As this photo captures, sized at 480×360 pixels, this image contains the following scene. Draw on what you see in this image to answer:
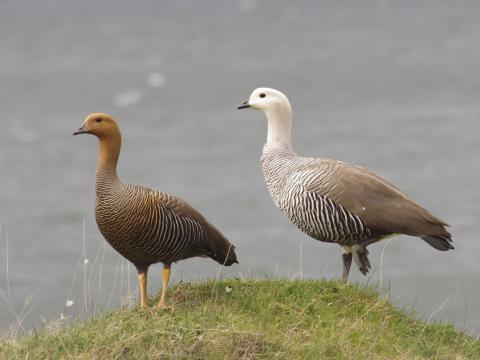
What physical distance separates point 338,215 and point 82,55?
59330mm

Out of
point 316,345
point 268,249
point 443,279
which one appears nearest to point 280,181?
point 316,345

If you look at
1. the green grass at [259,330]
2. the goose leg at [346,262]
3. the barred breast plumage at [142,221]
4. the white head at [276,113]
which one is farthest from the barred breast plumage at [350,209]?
the barred breast plumage at [142,221]

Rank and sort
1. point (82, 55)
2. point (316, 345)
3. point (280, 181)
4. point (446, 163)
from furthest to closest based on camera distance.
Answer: point (82, 55) → point (446, 163) → point (280, 181) → point (316, 345)

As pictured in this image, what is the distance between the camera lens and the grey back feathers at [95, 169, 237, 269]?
36.9ft

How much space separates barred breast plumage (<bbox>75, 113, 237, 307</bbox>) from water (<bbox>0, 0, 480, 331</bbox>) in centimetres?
2366

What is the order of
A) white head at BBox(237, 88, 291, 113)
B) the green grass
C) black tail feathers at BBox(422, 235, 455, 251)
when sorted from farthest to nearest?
white head at BBox(237, 88, 291, 113)
black tail feathers at BBox(422, 235, 455, 251)
the green grass

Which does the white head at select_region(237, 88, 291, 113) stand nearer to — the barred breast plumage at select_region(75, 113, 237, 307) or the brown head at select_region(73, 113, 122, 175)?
the barred breast plumage at select_region(75, 113, 237, 307)

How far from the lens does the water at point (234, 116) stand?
43688mm

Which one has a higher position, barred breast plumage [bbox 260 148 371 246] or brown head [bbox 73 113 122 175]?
brown head [bbox 73 113 122 175]

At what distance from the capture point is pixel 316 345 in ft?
32.9

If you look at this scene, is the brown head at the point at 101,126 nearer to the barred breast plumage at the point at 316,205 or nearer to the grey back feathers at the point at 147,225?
the grey back feathers at the point at 147,225

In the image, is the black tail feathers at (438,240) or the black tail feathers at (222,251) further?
the black tail feathers at (438,240)

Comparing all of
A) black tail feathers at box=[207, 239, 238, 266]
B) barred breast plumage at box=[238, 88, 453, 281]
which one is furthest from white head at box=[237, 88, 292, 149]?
black tail feathers at box=[207, 239, 238, 266]

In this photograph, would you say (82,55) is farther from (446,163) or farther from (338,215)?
(338,215)
